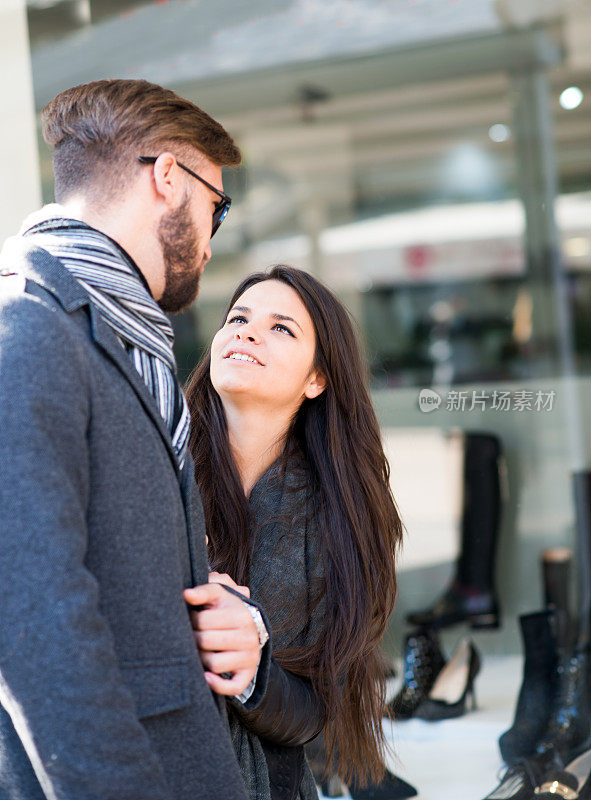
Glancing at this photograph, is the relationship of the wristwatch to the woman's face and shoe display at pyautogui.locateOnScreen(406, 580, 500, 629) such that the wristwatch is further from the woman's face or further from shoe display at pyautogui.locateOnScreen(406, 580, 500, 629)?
shoe display at pyautogui.locateOnScreen(406, 580, 500, 629)

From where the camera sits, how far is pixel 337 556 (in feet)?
5.97

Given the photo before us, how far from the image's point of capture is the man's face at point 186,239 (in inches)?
51.7

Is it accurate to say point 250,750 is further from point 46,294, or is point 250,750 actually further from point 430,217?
point 430,217

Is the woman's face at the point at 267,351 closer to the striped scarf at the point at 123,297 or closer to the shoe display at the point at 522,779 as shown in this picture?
the striped scarf at the point at 123,297

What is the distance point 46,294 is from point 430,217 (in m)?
7.14

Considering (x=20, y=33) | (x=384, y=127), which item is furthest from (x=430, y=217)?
(x=20, y=33)

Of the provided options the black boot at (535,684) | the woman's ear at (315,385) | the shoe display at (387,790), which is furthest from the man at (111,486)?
the black boot at (535,684)

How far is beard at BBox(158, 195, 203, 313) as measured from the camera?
1.31m

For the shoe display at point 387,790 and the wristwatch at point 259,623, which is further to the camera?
the shoe display at point 387,790

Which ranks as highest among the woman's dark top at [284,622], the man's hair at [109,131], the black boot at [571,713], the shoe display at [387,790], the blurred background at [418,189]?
the blurred background at [418,189]

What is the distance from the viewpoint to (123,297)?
1.23 m

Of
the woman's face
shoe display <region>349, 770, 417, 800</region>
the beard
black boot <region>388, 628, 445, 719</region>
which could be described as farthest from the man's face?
black boot <region>388, 628, 445, 719</region>

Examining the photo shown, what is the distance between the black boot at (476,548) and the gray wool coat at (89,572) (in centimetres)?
293

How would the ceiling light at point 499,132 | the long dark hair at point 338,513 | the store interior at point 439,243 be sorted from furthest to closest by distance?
1. the ceiling light at point 499,132
2. the store interior at point 439,243
3. the long dark hair at point 338,513
